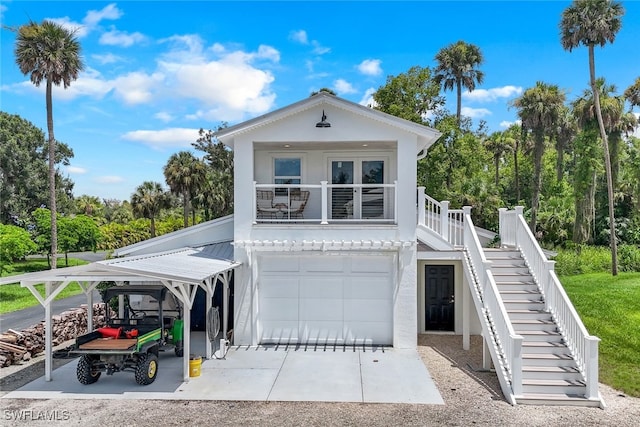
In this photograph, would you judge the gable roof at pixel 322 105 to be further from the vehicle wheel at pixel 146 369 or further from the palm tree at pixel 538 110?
the palm tree at pixel 538 110

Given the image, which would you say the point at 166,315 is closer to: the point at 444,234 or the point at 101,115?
the point at 444,234

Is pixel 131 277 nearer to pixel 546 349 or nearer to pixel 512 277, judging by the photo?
pixel 546 349

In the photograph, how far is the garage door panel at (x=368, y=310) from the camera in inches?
457

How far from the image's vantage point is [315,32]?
2095 centimetres

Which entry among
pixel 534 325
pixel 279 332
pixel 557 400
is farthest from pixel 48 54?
pixel 557 400

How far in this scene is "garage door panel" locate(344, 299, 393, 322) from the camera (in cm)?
1160

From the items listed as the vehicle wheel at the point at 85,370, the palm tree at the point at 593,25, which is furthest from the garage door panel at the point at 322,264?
the palm tree at the point at 593,25

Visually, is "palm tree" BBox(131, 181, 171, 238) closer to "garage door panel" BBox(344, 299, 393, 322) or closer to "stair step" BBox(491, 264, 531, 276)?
"garage door panel" BBox(344, 299, 393, 322)

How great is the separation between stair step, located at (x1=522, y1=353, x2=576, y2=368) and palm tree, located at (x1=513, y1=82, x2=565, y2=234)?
1640cm

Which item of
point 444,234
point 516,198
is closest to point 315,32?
point 444,234

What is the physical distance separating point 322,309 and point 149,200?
30.7m

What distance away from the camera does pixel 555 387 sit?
7.97 meters

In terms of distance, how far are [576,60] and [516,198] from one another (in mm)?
13244

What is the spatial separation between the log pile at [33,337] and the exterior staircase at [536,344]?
10541mm
